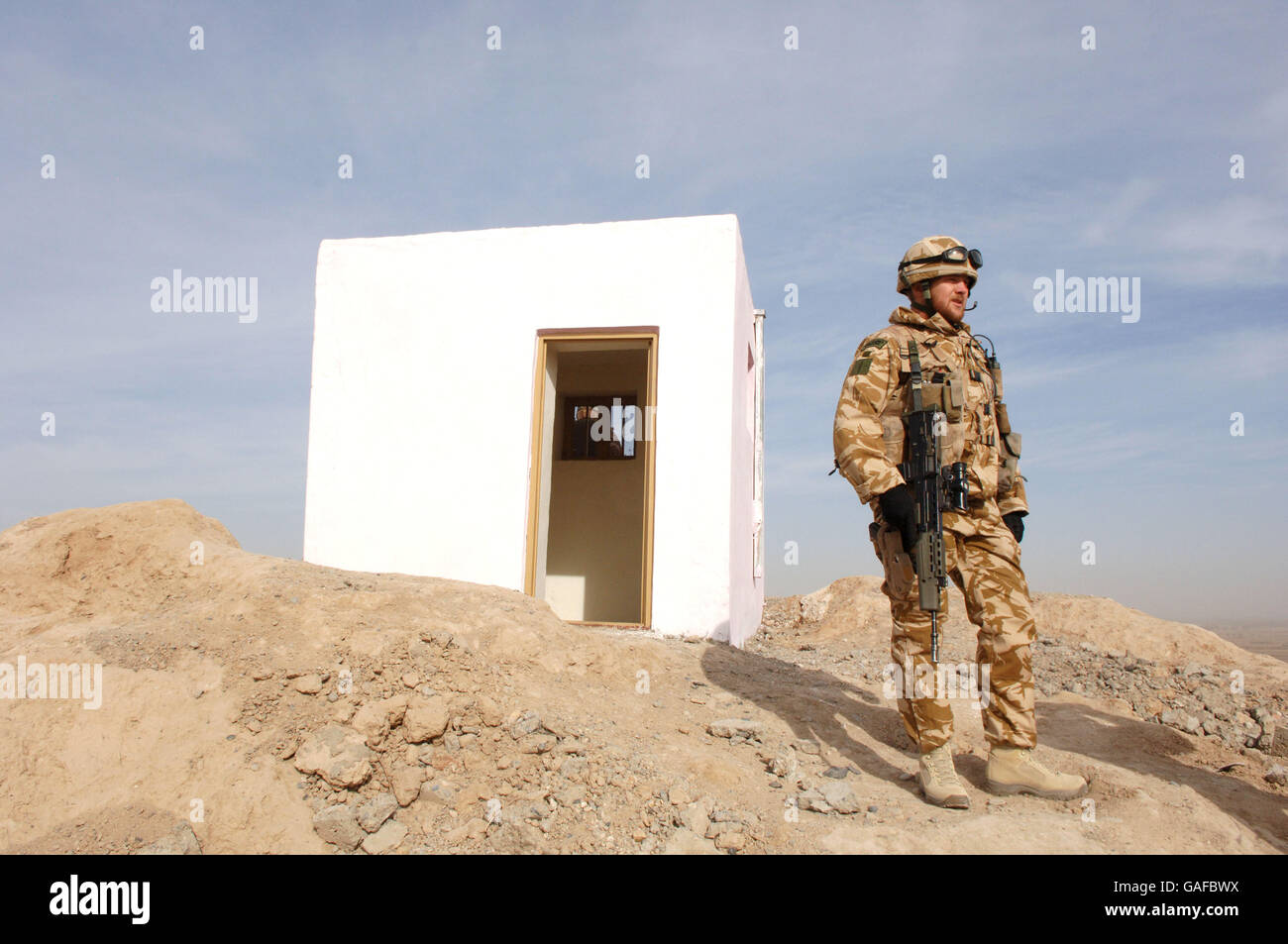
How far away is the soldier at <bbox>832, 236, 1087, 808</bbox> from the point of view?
2887 mm

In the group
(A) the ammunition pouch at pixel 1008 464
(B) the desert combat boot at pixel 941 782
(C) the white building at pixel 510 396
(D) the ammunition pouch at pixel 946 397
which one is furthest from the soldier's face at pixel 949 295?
(C) the white building at pixel 510 396

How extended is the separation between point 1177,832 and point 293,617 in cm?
353

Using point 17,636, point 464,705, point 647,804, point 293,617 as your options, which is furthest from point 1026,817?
point 17,636

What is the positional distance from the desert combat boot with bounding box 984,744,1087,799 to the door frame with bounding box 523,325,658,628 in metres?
3.00

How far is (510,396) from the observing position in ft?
19.8

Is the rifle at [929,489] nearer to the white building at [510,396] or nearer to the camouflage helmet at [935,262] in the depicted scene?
the camouflage helmet at [935,262]

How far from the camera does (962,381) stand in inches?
122

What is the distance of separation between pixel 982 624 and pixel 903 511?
0.57 meters

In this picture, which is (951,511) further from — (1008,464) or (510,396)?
(510,396)

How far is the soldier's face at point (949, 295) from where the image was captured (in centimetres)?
321

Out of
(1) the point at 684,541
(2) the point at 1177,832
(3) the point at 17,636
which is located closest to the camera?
(2) the point at 1177,832

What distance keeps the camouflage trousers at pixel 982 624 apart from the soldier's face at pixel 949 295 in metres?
0.84

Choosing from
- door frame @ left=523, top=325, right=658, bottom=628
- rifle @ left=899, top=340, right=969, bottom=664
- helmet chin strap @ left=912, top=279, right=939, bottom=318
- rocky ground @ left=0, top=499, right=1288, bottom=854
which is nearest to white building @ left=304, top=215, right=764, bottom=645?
door frame @ left=523, top=325, right=658, bottom=628
